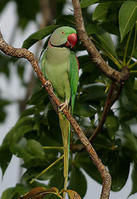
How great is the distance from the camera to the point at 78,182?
270 cm

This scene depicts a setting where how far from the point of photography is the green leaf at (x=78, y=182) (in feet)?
8.78

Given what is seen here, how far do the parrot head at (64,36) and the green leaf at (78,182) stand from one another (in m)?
0.83

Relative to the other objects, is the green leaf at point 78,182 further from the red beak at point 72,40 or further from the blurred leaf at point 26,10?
the blurred leaf at point 26,10

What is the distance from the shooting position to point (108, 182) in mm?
1681

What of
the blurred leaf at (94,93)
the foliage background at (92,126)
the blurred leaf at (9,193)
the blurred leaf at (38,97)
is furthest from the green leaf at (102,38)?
the blurred leaf at (9,193)

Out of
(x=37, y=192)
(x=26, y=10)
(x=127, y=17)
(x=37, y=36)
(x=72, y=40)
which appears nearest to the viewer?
(x=37, y=192)

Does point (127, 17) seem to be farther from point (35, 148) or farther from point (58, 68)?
point (35, 148)

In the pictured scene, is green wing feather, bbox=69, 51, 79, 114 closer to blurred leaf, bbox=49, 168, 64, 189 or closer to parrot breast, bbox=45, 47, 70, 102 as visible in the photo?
parrot breast, bbox=45, 47, 70, 102

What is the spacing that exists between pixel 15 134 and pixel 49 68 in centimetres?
52

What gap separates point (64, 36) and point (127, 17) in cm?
44

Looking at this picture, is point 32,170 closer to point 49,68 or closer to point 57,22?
point 49,68

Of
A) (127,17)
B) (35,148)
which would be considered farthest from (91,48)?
(35,148)

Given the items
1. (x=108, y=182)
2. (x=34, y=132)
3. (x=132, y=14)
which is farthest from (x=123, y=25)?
(x=34, y=132)

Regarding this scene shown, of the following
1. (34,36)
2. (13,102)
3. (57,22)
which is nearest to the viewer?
(34,36)
